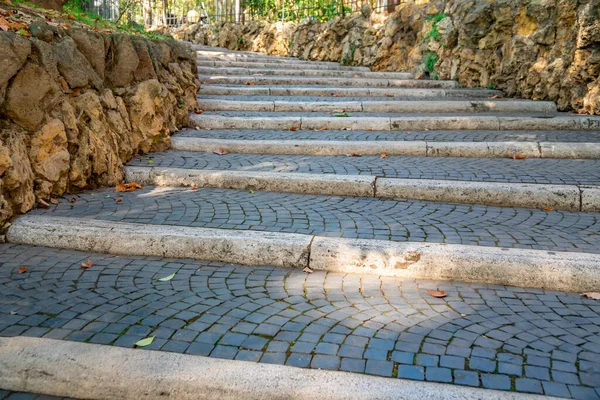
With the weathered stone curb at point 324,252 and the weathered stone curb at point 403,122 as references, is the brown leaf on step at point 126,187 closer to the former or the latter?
the weathered stone curb at point 324,252

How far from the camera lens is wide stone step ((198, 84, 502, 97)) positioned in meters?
9.36

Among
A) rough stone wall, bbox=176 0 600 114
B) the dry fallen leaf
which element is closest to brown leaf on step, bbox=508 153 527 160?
rough stone wall, bbox=176 0 600 114

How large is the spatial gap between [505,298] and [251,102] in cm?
614

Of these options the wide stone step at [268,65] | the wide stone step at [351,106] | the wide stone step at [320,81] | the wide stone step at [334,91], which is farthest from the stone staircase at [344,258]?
the wide stone step at [268,65]

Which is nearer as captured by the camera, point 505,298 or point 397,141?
point 505,298

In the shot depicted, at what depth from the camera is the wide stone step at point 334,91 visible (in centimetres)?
936

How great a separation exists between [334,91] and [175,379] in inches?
314

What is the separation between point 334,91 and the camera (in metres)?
9.69

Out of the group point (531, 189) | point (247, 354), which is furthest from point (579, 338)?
point (531, 189)

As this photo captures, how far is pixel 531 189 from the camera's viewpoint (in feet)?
15.5

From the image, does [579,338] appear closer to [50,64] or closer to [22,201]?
[22,201]

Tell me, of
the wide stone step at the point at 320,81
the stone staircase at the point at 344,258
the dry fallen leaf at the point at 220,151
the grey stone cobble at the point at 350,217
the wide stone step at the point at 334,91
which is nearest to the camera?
the stone staircase at the point at 344,258

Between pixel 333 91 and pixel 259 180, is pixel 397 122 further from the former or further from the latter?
pixel 259 180

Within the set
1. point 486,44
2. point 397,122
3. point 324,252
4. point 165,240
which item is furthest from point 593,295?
Result: point 486,44
